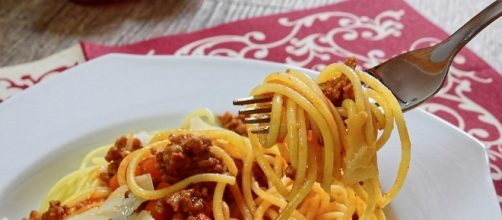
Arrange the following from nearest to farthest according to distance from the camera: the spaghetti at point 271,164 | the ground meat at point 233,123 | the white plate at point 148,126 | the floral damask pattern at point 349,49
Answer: the spaghetti at point 271,164 < the white plate at point 148,126 < the ground meat at point 233,123 < the floral damask pattern at point 349,49

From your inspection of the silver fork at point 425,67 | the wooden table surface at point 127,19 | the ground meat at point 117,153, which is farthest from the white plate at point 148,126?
the wooden table surface at point 127,19

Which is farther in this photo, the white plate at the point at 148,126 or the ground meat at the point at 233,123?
the ground meat at the point at 233,123

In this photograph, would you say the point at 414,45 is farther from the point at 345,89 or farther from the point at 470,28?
the point at 345,89

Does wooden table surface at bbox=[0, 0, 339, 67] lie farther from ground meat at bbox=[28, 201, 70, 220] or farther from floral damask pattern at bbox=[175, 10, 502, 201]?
ground meat at bbox=[28, 201, 70, 220]

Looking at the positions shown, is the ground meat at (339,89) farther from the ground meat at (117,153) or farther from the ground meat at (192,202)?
the ground meat at (117,153)

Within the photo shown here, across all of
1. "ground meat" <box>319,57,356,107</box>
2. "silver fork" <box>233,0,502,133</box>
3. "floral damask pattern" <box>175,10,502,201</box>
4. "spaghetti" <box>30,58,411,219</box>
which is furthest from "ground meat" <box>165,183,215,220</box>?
"floral damask pattern" <box>175,10,502,201</box>

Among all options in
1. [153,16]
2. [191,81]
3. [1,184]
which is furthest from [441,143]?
[153,16]
